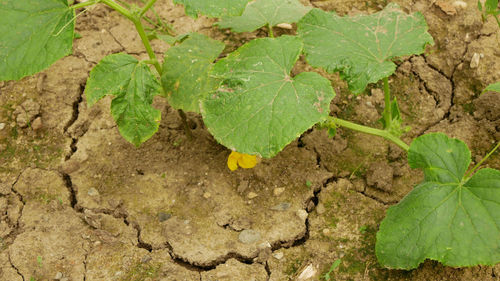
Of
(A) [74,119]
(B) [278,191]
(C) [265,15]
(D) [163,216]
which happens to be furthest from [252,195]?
(A) [74,119]

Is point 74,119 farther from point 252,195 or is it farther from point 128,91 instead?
point 252,195

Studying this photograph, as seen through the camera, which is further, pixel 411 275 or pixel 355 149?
pixel 355 149

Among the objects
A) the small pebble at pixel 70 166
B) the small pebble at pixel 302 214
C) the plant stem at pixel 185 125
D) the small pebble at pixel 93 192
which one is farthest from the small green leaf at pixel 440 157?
the small pebble at pixel 70 166

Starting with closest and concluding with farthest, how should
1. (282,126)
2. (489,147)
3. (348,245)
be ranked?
(282,126) < (348,245) < (489,147)

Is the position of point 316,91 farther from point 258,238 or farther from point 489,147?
point 489,147

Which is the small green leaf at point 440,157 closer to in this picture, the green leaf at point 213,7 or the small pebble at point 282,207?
the small pebble at point 282,207

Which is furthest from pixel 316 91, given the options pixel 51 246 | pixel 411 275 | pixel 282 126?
pixel 51 246
